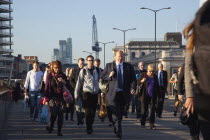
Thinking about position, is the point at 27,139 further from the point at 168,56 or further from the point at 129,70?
the point at 168,56

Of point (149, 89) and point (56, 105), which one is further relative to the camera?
point (149, 89)

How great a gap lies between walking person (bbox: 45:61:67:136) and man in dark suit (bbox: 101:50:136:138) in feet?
3.16

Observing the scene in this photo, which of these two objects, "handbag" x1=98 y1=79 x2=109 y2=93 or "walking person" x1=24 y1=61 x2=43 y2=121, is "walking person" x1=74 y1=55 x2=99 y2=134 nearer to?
"handbag" x1=98 y1=79 x2=109 y2=93

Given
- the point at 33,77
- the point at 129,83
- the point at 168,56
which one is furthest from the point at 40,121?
the point at 168,56

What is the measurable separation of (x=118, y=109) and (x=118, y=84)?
57cm

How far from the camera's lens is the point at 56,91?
12.1 m

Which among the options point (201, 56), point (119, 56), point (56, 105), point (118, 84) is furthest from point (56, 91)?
point (201, 56)

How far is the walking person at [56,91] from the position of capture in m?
12.0

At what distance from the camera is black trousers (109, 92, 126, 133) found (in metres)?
11.4

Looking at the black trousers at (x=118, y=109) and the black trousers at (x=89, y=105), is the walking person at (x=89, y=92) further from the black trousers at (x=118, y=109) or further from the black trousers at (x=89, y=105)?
the black trousers at (x=118, y=109)

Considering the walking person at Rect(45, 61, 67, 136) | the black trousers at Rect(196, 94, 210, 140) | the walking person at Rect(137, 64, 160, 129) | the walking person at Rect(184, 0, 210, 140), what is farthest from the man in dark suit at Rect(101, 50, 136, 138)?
the walking person at Rect(184, 0, 210, 140)

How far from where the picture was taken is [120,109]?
11672 millimetres

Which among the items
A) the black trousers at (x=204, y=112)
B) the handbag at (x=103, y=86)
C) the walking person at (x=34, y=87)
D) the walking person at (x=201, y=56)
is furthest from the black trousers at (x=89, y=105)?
the walking person at (x=201, y=56)

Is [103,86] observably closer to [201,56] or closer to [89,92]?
[89,92]
